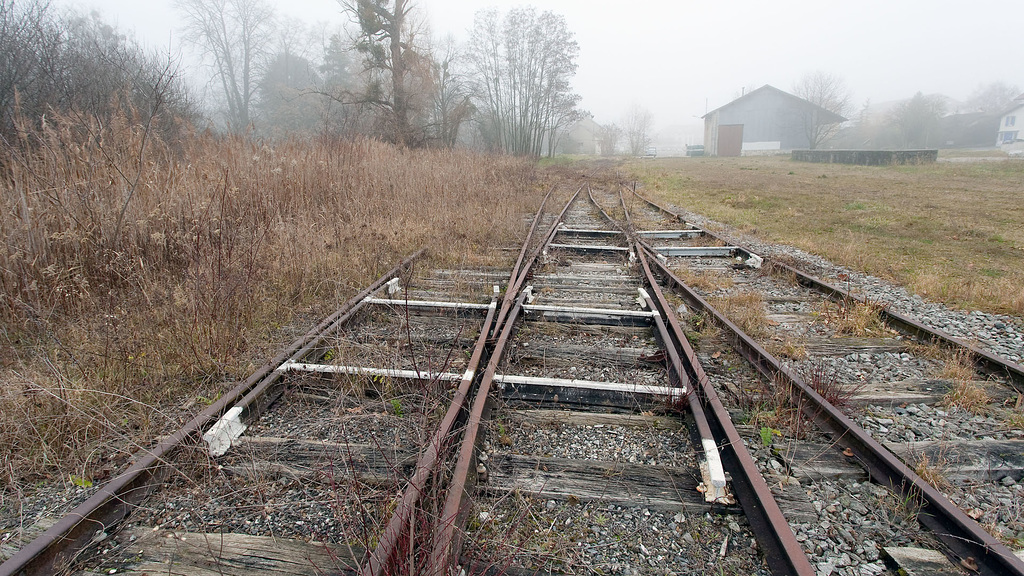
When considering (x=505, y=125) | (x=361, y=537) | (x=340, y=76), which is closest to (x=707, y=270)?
(x=361, y=537)

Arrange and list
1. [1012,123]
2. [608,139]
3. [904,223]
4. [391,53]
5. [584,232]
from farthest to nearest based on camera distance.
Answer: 1. [608,139]
2. [1012,123]
3. [391,53]
4. [904,223]
5. [584,232]

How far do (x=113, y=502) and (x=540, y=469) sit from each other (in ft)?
6.16

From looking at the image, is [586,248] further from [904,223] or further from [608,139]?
[608,139]

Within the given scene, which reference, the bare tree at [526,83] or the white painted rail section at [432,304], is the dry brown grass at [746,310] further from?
the bare tree at [526,83]

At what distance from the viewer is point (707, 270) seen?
255 inches

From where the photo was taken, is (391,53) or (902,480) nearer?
(902,480)

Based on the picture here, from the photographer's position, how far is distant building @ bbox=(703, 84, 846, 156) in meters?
56.0

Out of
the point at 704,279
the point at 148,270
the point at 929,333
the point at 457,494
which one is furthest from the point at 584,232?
the point at 457,494

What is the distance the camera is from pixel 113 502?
2078mm

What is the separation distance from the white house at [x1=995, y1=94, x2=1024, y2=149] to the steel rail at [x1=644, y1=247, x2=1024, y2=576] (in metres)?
87.1

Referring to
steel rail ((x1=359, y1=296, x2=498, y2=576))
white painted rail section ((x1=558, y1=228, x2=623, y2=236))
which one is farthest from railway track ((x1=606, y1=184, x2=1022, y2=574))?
white painted rail section ((x1=558, y1=228, x2=623, y2=236))

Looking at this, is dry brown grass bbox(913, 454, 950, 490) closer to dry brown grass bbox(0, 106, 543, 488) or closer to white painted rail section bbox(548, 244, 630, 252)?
dry brown grass bbox(0, 106, 543, 488)

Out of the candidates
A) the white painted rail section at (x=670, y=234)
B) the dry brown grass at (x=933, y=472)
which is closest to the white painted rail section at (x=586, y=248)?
the white painted rail section at (x=670, y=234)

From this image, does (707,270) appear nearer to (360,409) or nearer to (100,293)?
(360,409)
